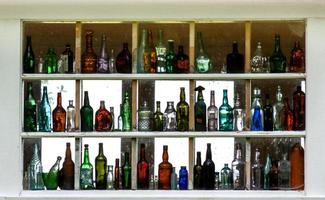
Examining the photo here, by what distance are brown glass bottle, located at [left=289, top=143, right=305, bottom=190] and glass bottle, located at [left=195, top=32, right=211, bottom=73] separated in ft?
2.41

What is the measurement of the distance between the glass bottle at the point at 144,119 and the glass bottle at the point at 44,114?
566 mm

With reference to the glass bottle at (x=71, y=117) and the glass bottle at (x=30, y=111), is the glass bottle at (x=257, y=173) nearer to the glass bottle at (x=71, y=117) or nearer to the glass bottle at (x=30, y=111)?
the glass bottle at (x=71, y=117)

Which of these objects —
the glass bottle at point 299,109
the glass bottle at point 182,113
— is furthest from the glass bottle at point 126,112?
the glass bottle at point 299,109

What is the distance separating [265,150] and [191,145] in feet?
1.51

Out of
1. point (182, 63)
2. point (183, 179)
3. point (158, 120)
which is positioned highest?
point (182, 63)

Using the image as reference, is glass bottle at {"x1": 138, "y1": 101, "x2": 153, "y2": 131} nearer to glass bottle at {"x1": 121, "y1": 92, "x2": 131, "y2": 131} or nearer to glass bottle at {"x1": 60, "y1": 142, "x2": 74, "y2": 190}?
glass bottle at {"x1": 121, "y1": 92, "x2": 131, "y2": 131}

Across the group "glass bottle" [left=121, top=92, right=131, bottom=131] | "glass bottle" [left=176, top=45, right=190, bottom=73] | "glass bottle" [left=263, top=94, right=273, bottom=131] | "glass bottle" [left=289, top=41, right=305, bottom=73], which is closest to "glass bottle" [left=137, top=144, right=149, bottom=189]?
"glass bottle" [left=121, top=92, right=131, bottom=131]

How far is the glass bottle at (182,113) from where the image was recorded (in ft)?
12.5

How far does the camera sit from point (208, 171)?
3.81 metres

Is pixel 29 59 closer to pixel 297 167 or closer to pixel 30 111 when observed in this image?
pixel 30 111

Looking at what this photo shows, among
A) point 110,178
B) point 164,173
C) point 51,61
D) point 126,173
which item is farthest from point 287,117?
point 51,61

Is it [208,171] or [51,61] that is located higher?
[51,61]

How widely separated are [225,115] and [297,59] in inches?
22.2

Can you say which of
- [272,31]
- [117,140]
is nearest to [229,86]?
[272,31]
